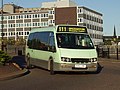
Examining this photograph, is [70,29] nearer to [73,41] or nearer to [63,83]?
[73,41]

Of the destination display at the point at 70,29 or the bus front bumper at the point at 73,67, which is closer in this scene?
the bus front bumper at the point at 73,67

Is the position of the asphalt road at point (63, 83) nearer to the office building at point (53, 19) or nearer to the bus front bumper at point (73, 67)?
the bus front bumper at point (73, 67)

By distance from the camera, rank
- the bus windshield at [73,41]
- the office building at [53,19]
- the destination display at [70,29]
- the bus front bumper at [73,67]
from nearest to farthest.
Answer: the bus front bumper at [73,67]
the bus windshield at [73,41]
the destination display at [70,29]
the office building at [53,19]

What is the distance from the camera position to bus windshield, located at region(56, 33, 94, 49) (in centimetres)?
1744

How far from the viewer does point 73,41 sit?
17781mm

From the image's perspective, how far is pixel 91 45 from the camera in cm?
1780

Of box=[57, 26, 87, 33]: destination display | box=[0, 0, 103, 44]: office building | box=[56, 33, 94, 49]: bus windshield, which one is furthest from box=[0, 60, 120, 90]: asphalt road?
box=[0, 0, 103, 44]: office building

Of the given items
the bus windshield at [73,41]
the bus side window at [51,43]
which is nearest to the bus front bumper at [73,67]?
the bus windshield at [73,41]

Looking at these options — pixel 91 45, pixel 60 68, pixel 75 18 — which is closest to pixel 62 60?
pixel 60 68

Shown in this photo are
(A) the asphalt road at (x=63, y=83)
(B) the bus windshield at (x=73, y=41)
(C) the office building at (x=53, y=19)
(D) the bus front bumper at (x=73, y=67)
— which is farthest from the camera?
(C) the office building at (x=53, y=19)

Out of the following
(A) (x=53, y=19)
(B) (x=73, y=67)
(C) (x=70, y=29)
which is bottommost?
(B) (x=73, y=67)

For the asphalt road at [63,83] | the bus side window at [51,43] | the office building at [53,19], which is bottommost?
the asphalt road at [63,83]

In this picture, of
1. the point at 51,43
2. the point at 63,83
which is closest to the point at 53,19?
the point at 51,43

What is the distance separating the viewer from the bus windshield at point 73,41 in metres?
17.4
